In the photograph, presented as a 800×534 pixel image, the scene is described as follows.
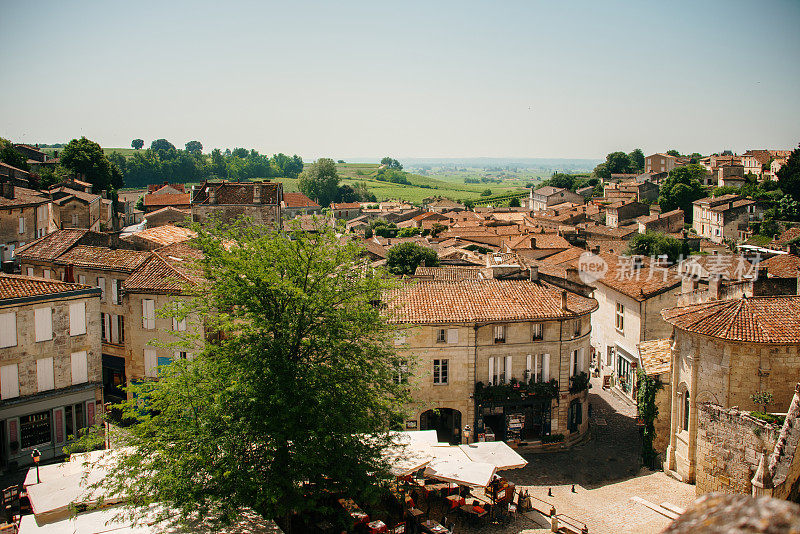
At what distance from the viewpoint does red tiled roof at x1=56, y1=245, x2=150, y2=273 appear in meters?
33.4

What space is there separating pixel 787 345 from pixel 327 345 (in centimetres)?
1554

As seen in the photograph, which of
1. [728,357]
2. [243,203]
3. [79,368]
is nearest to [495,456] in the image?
[728,357]

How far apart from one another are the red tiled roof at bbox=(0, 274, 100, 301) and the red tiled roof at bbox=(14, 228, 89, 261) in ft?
33.3

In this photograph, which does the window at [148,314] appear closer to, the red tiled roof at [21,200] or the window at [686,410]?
the red tiled roof at [21,200]

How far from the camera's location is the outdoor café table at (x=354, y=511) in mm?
17625

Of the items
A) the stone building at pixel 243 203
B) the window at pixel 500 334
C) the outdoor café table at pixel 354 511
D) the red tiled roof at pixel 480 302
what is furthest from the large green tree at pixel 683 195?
the outdoor café table at pixel 354 511

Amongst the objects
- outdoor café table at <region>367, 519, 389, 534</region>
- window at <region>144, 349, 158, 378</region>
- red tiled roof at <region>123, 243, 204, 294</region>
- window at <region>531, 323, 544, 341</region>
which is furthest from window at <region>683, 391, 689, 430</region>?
window at <region>144, 349, 158, 378</region>

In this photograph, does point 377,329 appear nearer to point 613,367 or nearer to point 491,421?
point 491,421

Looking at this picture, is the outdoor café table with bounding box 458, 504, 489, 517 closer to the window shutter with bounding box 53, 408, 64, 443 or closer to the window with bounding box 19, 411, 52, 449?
the window shutter with bounding box 53, 408, 64, 443

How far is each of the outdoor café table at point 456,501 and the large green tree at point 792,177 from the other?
78089 millimetres

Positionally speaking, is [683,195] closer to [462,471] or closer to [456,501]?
[462,471]

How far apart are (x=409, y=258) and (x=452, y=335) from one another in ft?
109

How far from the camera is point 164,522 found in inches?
608

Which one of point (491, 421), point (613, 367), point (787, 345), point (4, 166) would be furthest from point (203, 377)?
point (4, 166)
